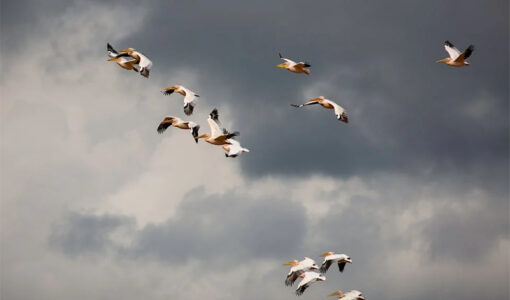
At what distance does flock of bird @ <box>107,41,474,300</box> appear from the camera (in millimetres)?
110750

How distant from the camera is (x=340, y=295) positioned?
112m

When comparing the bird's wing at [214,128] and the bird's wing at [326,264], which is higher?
the bird's wing at [214,128]

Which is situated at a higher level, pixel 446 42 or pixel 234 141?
pixel 446 42

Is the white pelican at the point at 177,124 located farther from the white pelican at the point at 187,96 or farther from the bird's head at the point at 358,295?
the bird's head at the point at 358,295

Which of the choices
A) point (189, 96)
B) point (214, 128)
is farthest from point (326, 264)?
point (189, 96)

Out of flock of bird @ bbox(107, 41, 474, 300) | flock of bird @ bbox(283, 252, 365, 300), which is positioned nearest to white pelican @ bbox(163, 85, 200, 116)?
flock of bird @ bbox(107, 41, 474, 300)

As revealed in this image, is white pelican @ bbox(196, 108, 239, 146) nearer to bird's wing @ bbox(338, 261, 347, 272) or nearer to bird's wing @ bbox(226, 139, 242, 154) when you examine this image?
bird's wing @ bbox(226, 139, 242, 154)

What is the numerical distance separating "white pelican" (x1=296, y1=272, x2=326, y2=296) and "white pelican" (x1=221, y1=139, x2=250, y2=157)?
11.4 meters

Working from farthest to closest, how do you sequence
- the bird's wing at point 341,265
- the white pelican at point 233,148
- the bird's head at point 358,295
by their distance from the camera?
the bird's wing at point 341,265 < the bird's head at point 358,295 < the white pelican at point 233,148

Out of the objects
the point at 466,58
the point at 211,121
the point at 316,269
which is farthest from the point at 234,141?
the point at 466,58

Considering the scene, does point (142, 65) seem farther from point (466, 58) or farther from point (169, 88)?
point (466, 58)

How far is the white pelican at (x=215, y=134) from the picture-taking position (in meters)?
111

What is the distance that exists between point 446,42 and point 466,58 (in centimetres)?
231

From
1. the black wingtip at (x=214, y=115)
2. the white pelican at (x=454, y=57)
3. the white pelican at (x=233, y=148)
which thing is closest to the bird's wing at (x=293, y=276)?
the white pelican at (x=233, y=148)
